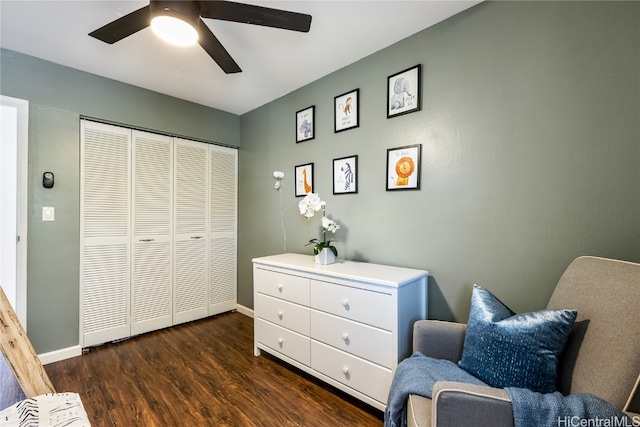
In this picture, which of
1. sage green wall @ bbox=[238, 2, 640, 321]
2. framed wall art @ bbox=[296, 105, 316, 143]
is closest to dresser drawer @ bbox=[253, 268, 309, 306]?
sage green wall @ bbox=[238, 2, 640, 321]

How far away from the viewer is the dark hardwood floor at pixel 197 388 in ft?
5.61

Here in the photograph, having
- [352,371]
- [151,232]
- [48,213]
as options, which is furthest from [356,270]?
[48,213]

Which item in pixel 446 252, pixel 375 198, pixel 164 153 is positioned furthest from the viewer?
pixel 164 153

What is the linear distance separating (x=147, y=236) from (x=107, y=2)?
1965 millimetres

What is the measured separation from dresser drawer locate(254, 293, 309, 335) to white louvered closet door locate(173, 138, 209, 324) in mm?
1166

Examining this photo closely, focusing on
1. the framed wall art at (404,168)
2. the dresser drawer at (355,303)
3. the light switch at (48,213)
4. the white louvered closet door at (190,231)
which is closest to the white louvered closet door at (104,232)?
the light switch at (48,213)

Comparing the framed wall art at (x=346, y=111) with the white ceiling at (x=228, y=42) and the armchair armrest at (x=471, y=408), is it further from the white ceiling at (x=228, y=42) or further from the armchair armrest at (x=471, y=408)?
the armchair armrest at (x=471, y=408)

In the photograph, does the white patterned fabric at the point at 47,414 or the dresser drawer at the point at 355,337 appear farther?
the dresser drawer at the point at 355,337

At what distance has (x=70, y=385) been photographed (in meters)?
2.03

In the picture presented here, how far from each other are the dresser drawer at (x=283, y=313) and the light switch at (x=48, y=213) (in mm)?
1799

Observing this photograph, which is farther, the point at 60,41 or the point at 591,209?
the point at 60,41

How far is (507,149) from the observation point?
1623 mm

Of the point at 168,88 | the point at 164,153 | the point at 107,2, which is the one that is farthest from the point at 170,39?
the point at 164,153

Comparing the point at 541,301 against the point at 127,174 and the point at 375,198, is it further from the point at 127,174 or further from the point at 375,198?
the point at 127,174
